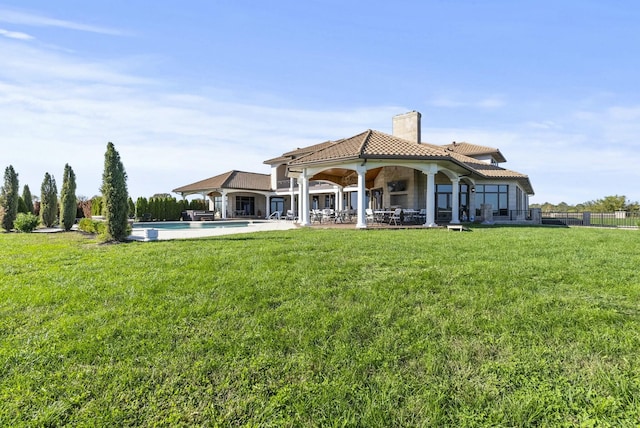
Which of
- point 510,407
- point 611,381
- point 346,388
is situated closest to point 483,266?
point 611,381

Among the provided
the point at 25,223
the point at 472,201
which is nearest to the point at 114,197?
the point at 25,223

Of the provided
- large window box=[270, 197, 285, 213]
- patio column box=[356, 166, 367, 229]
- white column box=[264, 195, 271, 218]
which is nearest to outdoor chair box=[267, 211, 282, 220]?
white column box=[264, 195, 271, 218]

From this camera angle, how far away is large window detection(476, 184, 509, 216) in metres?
23.9

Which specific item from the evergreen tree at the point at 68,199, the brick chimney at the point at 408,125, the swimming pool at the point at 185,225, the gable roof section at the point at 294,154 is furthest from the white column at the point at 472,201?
the evergreen tree at the point at 68,199

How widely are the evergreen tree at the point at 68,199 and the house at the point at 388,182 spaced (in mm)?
11651

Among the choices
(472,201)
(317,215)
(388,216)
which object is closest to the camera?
(388,216)

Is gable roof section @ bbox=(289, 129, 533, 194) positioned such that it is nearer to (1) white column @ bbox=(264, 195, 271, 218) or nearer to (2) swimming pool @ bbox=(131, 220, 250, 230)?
(2) swimming pool @ bbox=(131, 220, 250, 230)

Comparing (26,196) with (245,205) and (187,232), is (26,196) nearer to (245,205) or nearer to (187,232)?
(187,232)

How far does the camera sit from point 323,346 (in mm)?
3449

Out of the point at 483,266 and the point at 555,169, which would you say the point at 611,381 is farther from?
the point at 555,169

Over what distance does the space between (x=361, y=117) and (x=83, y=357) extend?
24363mm

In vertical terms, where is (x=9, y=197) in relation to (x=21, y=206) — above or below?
above

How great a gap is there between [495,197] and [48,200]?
28857mm

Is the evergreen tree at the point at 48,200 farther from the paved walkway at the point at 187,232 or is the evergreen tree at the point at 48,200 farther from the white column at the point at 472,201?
the white column at the point at 472,201
